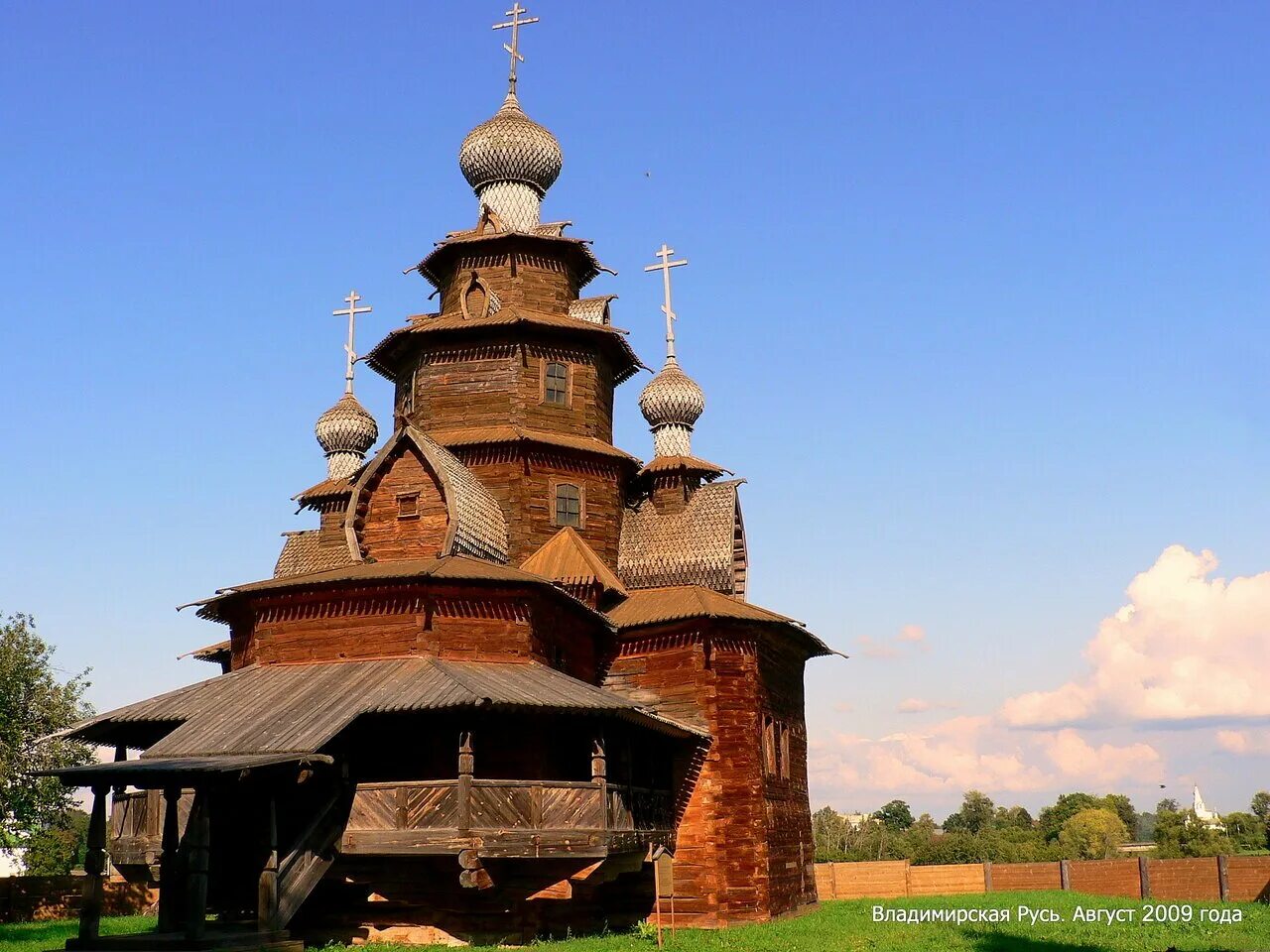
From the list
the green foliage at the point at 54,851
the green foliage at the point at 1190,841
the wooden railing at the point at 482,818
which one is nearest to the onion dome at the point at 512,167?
the wooden railing at the point at 482,818

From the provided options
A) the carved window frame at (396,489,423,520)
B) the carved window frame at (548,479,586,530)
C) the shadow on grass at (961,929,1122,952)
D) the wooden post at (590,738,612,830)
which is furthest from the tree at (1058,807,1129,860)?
the wooden post at (590,738,612,830)

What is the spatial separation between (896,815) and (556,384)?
9554cm

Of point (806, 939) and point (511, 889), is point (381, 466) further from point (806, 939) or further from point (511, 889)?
point (806, 939)

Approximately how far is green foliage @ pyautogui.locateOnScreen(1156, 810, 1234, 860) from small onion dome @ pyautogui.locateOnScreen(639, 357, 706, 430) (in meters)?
31.6

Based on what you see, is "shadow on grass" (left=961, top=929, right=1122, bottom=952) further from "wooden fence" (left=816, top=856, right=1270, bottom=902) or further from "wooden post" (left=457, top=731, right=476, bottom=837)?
"wooden fence" (left=816, top=856, right=1270, bottom=902)

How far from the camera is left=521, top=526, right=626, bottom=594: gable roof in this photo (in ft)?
78.2

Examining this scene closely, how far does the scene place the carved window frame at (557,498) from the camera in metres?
25.3

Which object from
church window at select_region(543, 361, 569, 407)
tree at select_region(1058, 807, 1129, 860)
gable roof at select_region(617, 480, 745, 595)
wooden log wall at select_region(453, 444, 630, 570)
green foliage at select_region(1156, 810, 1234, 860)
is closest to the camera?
wooden log wall at select_region(453, 444, 630, 570)

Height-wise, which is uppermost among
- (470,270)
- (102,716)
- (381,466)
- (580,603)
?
(470,270)

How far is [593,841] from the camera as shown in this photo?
1767 centimetres

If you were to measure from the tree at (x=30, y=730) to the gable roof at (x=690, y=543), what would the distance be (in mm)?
17914

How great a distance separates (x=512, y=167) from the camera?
29156 mm

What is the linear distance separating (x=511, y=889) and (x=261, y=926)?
12.8 feet

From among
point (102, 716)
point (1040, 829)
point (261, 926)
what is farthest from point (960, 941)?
point (1040, 829)
